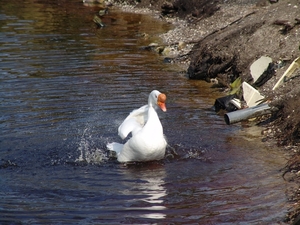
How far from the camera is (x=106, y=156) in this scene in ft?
31.9

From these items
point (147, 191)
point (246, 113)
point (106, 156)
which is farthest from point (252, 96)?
point (147, 191)

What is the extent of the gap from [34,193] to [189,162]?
245 centimetres

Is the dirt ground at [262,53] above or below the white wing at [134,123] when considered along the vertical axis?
above

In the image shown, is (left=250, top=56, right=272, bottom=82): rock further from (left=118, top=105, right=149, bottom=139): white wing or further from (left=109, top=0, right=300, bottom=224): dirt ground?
(left=118, top=105, right=149, bottom=139): white wing

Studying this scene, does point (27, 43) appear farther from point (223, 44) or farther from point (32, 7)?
point (32, 7)

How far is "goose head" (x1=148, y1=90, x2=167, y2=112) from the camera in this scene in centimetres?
924

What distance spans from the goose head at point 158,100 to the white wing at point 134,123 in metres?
0.23

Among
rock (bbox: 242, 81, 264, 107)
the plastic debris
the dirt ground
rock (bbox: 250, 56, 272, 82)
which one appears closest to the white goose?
the dirt ground

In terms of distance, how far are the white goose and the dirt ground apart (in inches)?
74.2

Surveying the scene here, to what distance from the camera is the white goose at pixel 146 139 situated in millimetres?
8961

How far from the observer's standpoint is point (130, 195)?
7965mm

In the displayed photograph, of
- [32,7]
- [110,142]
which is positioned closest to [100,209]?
[110,142]

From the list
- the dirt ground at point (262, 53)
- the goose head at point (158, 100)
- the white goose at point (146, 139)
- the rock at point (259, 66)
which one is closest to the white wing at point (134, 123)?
the white goose at point (146, 139)

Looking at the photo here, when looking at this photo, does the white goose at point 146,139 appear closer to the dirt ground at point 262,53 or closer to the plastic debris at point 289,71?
the dirt ground at point 262,53
